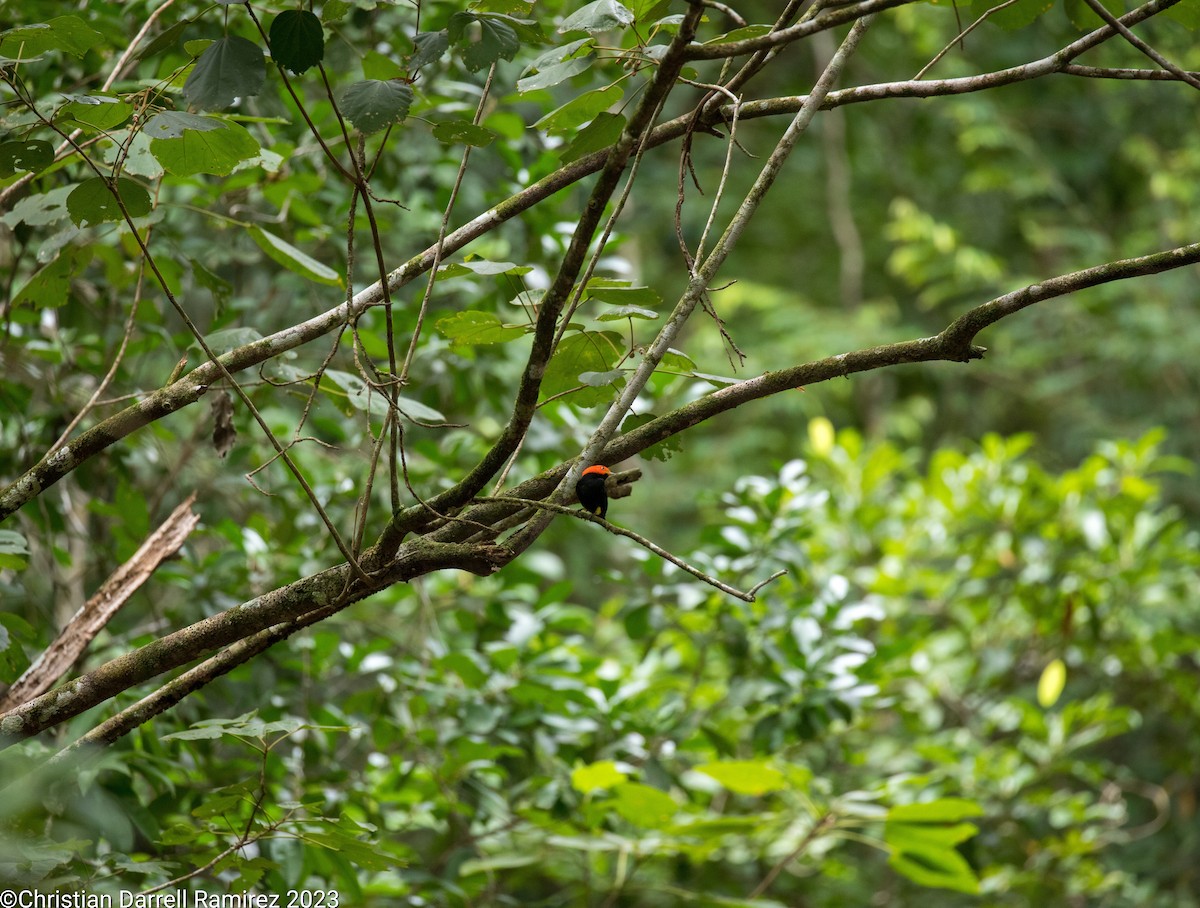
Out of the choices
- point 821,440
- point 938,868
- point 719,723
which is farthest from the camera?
point 821,440

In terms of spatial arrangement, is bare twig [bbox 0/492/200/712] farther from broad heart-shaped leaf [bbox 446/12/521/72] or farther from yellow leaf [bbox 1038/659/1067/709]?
yellow leaf [bbox 1038/659/1067/709]

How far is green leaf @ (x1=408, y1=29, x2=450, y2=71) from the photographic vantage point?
1283 millimetres

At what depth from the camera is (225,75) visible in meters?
1.22

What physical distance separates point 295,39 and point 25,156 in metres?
0.44

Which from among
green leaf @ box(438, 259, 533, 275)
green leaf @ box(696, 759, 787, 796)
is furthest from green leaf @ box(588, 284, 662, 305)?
green leaf @ box(696, 759, 787, 796)

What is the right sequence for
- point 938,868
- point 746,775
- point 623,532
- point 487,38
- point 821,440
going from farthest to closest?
1. point 821,440
2. point 938,868
3. point 746,775
4. point 487,38
5. point 623,532

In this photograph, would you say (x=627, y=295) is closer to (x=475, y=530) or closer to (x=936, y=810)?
(x=475, y=530)

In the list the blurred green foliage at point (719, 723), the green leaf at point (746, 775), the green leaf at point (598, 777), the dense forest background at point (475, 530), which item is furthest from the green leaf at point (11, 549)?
the green leaf at point (746, 775)

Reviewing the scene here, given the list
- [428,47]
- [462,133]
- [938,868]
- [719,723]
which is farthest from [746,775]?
[428,47]

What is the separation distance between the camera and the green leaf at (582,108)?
1.34 metres

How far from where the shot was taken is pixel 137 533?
222 centimetres

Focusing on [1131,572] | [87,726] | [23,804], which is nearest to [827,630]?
[1131,572]

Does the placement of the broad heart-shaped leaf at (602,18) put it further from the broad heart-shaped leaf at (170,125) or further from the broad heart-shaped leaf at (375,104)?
the broad heart-shaped leaf at (170,125)

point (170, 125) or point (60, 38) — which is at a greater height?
point (60, 38)
